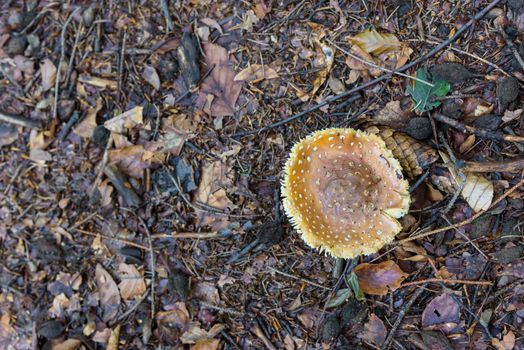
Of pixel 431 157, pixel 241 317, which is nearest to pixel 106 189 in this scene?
pixel 241 317

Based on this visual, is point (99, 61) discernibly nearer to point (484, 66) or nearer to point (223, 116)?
point (223, 116)

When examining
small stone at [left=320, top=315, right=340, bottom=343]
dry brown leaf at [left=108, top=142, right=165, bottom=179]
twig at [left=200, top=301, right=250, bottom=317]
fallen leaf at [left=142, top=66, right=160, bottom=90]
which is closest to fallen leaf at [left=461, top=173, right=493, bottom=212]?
small stone at [left=320, top=315, right=340, bottom=343]

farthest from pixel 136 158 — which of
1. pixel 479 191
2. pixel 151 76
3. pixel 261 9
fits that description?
pixel 479 191

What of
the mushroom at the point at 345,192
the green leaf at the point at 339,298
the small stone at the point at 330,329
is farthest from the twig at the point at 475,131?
the small stone at the point at 330,329

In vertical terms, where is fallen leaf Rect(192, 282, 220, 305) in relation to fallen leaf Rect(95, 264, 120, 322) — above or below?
above

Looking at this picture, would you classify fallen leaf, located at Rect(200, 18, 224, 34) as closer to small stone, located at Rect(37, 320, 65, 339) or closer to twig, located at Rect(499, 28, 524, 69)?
twig, located at Rect(499, 28, 524, 69)
